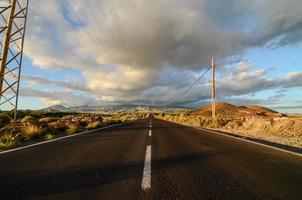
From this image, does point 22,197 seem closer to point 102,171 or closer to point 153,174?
point 102,171

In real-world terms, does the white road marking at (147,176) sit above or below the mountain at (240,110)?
below

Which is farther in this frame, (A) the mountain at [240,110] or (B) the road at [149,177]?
(A) the mountain at [240,110]

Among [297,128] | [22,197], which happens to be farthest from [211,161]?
[297,128]

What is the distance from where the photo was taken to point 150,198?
139 inches

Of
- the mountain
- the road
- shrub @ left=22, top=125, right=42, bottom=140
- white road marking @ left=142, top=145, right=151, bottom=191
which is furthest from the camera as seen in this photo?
the mountain

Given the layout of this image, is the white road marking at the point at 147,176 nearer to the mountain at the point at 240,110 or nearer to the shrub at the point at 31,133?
the shrub at the point at 31,133

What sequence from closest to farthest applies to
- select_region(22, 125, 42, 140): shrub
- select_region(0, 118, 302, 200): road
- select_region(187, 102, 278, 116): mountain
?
select_region(0, 118, 302, 200): road, select_region(22, 125, 42, 140): shrub, select_region(187, 102, 278, 116): mountain

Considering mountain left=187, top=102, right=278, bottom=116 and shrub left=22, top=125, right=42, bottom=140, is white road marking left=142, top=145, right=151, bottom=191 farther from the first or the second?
mountain left=187, top=102, right=278, bottom=116

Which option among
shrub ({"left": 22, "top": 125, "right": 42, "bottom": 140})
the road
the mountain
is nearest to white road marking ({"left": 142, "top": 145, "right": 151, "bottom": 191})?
the road

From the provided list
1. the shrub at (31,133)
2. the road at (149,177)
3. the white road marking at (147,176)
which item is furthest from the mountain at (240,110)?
the white road marking at (147,176)

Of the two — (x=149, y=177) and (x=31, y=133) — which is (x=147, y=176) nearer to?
(x=149, y=177)

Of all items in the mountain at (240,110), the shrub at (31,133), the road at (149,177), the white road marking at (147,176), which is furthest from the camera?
the mountain at (240,110)

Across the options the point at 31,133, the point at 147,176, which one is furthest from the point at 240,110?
the point at 147,176

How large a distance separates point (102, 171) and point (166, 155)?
248 centimetres
